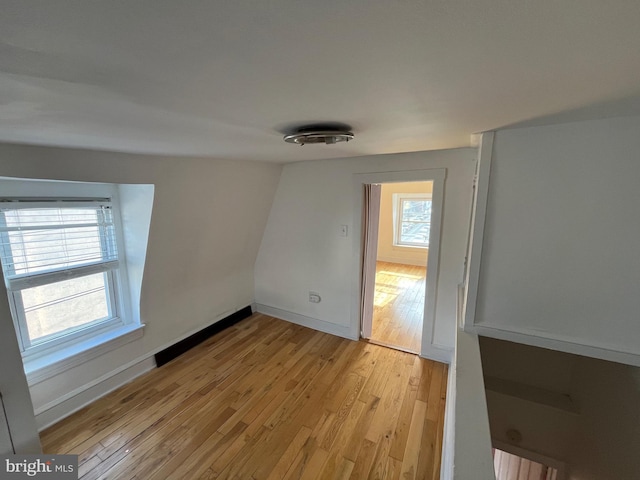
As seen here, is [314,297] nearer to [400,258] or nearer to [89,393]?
[89,393]

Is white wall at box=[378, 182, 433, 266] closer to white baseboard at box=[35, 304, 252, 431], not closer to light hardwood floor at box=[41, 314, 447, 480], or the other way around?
light hardwood floor at box=[41, 314, 447, 480]

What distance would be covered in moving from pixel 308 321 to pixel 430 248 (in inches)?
66.8

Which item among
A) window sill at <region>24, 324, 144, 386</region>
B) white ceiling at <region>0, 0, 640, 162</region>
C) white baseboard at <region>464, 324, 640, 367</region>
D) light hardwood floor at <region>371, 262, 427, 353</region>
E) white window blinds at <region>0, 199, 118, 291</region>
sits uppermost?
white ceiling at <region>0, 0, 640, 162</region>

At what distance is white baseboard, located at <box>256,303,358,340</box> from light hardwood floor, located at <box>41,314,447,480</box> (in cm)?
27

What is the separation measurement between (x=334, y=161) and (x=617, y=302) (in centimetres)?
225

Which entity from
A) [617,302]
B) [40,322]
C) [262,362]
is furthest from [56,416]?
[617,302]

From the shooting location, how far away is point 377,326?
337 centimetres

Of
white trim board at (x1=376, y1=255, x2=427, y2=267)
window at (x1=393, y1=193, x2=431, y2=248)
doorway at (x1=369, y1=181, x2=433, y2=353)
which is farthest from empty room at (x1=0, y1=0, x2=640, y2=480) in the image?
window at (x1=393, y1=193, x2=431, y2=248)

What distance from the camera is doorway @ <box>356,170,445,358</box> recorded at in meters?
2.48

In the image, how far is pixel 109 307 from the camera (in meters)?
2.38

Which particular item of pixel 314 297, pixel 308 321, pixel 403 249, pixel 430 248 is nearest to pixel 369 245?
pixel 430 248

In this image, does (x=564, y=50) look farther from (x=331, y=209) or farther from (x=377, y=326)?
(x=377, y=326)

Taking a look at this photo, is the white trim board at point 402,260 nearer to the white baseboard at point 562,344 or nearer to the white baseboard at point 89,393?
the white baseboard at point 562,344

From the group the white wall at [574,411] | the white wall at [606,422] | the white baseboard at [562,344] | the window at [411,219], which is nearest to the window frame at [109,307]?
the white baseboard at [562,344]
